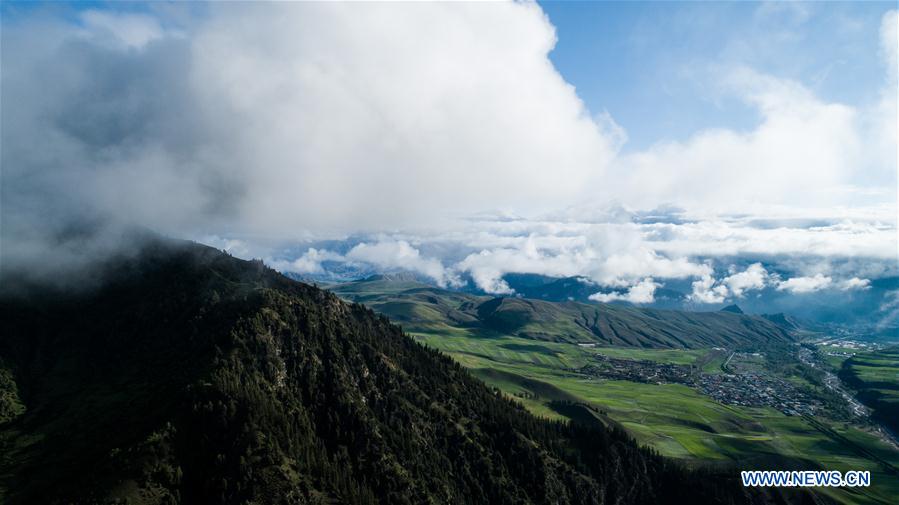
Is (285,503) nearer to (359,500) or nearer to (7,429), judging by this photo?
(359,500)

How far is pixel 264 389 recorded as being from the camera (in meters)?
182

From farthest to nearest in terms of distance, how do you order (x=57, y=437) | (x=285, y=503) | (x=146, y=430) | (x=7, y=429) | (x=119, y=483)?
1. (x=7, y=429)
2. (x=57, y=437)
3. (x=146, y=430)
4. (x=285, y=503)
5. (x=119, y=483)

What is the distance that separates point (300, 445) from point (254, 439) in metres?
18.4

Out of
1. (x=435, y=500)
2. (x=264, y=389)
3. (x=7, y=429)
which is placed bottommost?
(x=435, y=500)

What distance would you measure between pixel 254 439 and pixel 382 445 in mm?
62766

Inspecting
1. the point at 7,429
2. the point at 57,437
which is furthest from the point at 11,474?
the point at 7,429

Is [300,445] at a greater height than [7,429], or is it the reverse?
[300,445]

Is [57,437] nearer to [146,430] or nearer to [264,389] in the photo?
[146,430]

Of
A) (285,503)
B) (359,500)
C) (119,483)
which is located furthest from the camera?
(359,500)

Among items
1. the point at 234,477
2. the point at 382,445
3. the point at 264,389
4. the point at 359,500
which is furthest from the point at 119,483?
the point at 382,445

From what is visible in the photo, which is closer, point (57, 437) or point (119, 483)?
point (119, 483)

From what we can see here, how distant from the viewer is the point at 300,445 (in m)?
162

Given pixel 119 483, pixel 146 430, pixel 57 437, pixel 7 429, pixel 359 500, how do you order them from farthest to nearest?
pixel 7 429
pixel 57 437
pixel 359 500
pixel 146 430
pixel 119 483

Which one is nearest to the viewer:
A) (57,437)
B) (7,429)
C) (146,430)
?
(146,430)
